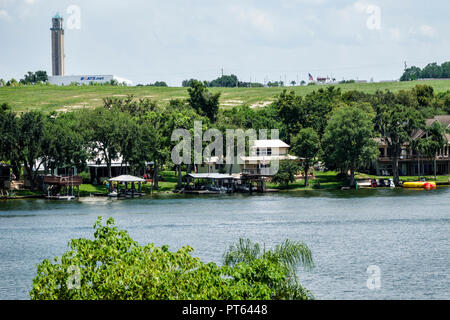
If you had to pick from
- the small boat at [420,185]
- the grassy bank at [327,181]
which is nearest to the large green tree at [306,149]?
the grassy bank at [327,181]

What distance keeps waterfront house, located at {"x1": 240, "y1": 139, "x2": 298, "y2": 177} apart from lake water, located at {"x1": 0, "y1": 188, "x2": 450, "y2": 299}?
38.6 feet

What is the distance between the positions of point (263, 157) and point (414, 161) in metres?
29.2

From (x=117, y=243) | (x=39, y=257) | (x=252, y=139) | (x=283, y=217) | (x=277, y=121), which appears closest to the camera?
(x=117, y=243)

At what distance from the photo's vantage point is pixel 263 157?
12581cm

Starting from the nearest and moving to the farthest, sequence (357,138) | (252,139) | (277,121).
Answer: (357,138) → (252,139) → (277,121)

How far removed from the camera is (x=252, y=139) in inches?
4978

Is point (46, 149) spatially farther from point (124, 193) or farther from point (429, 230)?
point (429, 230)

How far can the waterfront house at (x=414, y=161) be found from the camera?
420 ft

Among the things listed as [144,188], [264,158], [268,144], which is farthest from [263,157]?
[144,188]

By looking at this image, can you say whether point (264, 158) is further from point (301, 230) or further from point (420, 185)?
point (301, 230)

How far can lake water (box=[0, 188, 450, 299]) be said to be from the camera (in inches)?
1663
